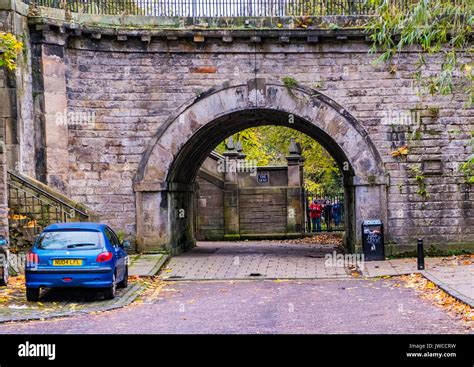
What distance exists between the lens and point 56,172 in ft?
57.6

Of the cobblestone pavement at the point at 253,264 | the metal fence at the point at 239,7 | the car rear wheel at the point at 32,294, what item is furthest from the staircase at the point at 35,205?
the metal fence at the point at 239,7

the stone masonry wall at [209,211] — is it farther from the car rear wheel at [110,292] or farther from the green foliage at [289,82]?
the car rear wheel at [110,292]

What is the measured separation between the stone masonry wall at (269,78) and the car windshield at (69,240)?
19.8 ft

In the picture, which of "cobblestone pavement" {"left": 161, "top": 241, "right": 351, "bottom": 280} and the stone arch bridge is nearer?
"cobblestone pavement" {"left": 161, "top": 241, "right": 351, "bottom": 280}

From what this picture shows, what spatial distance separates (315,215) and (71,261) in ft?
59.9

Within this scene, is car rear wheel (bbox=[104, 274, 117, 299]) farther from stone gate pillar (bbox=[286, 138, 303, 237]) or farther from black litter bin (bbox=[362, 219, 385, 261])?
stone gate pillar (bbox=[286, 138, 303, 237])

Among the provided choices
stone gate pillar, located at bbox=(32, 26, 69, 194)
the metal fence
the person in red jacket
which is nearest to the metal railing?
stone gate pillar, located at bbox=(32, 26, 69, 194)

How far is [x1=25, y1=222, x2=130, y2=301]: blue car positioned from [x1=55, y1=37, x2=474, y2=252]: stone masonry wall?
608cm

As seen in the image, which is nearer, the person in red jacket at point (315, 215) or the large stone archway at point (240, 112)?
the large stone archway at point (240, 112)

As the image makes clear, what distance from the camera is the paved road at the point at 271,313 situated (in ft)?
30.4

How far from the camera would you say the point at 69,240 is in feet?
38.8

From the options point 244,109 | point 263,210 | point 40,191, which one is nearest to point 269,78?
point 244,109

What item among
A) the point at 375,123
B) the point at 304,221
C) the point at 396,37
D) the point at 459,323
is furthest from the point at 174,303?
the point at 304,221

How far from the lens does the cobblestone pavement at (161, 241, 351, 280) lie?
15.8 m
